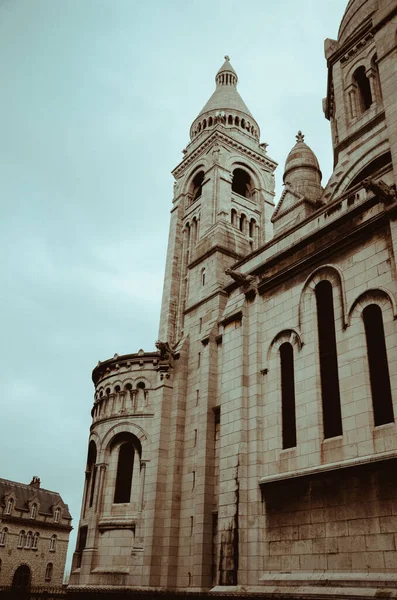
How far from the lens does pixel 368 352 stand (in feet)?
48.5

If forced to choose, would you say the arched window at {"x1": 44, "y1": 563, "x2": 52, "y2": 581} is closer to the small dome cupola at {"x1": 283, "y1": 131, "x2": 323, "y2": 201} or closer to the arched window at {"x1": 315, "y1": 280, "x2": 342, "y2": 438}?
the small dome cupola at {"x1": 283, "y1": 131, "x2": 323, "y2": 201}

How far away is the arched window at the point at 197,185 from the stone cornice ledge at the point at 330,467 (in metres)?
39.0

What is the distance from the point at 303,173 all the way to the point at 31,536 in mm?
44271

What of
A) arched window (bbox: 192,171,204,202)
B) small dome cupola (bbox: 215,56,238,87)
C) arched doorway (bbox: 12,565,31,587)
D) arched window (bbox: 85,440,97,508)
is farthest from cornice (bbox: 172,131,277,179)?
arched doorway (bbox: 12,565,31,587)

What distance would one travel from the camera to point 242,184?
175ft

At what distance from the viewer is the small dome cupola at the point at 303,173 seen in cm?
2636

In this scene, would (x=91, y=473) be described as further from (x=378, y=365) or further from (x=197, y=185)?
(x=197, y=185)

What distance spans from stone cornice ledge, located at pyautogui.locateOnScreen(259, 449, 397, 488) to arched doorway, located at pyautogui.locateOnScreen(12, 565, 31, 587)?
42277 millimetres

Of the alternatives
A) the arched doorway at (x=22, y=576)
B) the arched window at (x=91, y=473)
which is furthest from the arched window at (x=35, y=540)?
the arched window at (x=91, y=473)

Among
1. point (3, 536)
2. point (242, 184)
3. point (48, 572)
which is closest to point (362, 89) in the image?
point (242, 184)

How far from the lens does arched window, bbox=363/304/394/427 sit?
13813 millimetres

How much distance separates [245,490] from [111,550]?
10633 mm

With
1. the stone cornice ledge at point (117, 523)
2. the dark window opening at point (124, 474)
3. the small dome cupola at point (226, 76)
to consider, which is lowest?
the stone cornice ledge at point (117, 523)

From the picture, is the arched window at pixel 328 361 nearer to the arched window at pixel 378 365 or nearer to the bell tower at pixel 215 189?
the arched window at pixel 378 365
